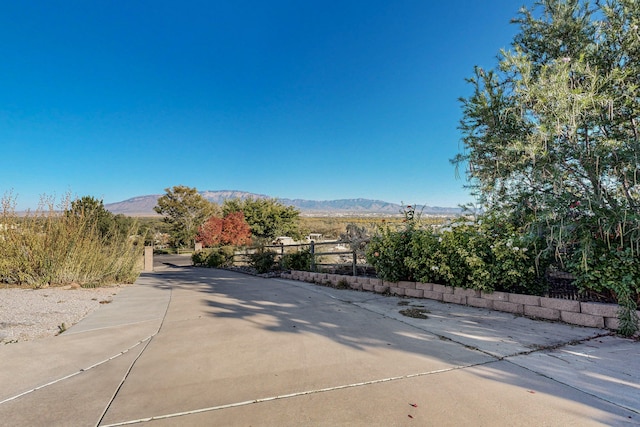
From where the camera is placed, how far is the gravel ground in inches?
147

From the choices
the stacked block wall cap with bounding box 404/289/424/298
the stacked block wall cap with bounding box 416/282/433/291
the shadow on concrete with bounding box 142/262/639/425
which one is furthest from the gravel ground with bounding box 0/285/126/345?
the stacked block wall cap with bounding box 416/282/433/291

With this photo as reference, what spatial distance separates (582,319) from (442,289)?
193 centimetres

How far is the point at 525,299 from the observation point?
4.43m

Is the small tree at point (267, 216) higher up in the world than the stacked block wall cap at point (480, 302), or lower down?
higher up

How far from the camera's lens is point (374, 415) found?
200 centimetres

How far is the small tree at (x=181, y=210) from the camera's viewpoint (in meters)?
38.1

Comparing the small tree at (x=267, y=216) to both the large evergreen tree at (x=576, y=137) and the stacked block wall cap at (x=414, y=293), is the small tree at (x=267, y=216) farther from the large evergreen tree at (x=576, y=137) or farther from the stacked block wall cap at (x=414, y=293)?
the large evergreen tree at (x=576, y=137)

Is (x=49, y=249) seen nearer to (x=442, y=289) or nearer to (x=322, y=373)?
(x=322, y=373)

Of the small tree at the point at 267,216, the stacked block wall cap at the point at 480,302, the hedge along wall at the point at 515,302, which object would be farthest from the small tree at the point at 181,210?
the stacked block wall cap at the point at 480,302

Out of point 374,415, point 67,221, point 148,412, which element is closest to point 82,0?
point 67,221

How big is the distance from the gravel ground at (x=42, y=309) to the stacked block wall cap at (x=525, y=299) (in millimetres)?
6008

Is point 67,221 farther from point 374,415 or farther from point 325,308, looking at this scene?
point 374,415

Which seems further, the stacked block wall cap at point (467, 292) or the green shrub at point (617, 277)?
the stacked block wall cap at point (467, 292)

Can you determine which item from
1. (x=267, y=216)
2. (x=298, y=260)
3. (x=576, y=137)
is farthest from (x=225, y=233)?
(x=576, y=137)
